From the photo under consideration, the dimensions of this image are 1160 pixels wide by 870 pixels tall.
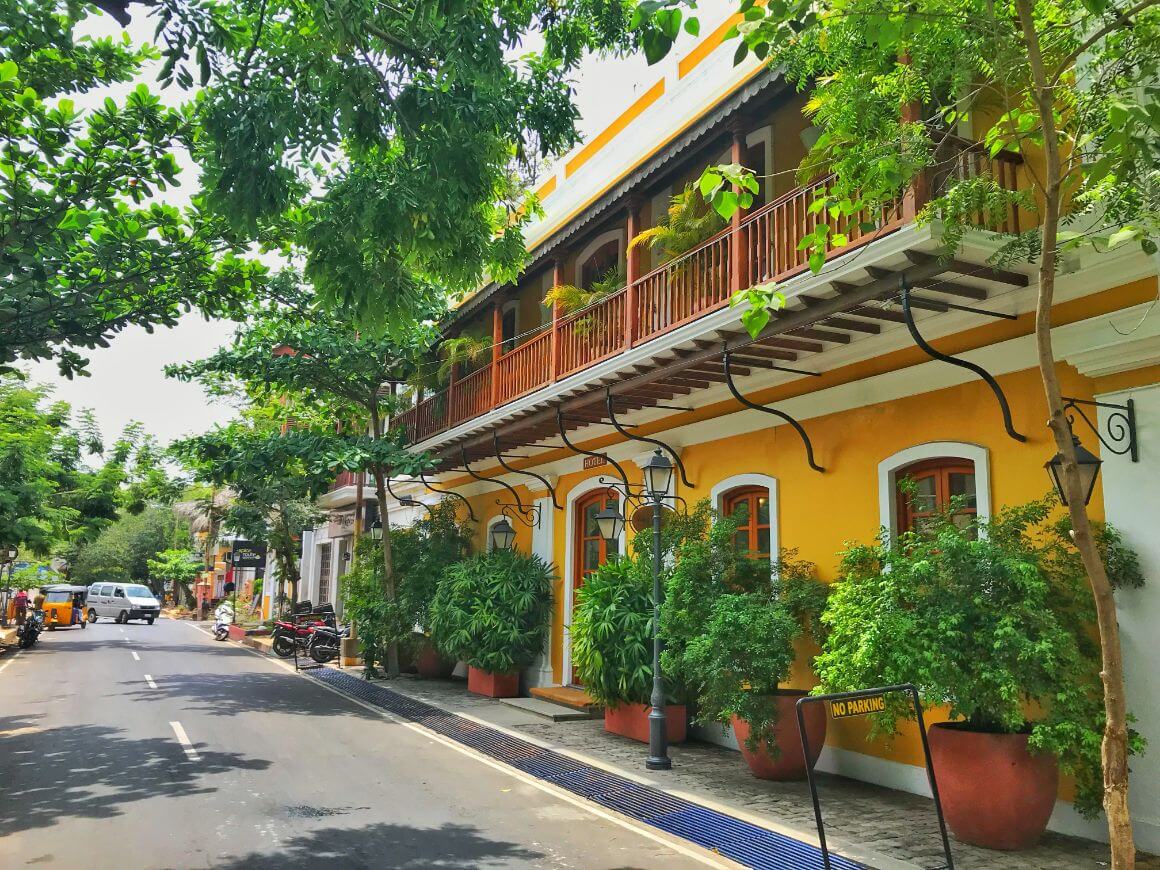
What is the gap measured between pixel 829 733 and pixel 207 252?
7.78m

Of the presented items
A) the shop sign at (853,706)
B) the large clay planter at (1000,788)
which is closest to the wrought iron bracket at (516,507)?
the large clay planter at (1000,788)

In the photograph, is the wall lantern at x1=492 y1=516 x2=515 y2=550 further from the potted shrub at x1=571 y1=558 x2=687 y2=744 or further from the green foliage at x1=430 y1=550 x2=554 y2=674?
the potted shrub at x1=571 y1=558 x2=687 y2=744

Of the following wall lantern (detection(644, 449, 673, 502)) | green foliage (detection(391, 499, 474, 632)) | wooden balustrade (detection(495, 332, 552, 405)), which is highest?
wooden balustrade (detection(495, 332, 552, 405))

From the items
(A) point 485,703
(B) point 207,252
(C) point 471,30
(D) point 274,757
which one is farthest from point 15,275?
(A) point 485,703

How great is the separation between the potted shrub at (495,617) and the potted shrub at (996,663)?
25.9 ft

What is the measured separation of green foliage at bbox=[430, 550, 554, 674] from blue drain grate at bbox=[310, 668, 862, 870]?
1.60 meters

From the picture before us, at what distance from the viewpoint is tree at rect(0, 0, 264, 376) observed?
21.9 ft

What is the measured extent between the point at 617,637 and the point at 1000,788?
483 cm

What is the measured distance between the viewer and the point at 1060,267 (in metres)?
6.77

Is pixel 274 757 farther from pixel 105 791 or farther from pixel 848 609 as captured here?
pixel 848 609

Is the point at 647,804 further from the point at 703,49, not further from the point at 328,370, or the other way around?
the point at 328,370

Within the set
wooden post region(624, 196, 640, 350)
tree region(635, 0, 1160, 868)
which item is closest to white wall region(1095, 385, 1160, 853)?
tree region(635, 0, 1160, 868)

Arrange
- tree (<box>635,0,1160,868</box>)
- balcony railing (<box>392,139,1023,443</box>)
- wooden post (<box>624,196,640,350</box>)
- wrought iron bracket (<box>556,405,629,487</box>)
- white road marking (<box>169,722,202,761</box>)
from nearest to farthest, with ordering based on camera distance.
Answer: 1. tree (<box>635,0,1160,868</box>)
2. balcony railing (<box>392,139,1023,443</box>)
3. white road marking (<box>169,722,202,761</box>)
4. wooden post (<box>624,196,640,350</box>)
5. wrought iron bracket (<box>556,405,629,487</box>)

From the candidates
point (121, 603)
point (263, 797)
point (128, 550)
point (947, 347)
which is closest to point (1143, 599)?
point (947, 347)
